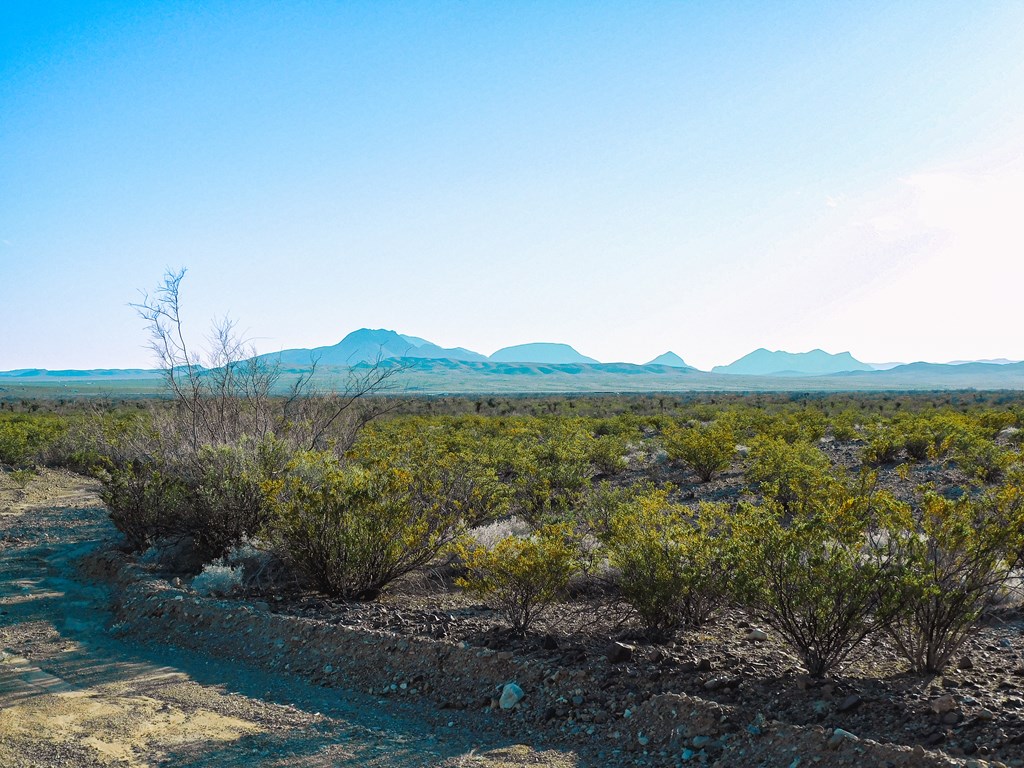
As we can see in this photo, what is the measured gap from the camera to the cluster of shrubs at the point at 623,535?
5.24 metres

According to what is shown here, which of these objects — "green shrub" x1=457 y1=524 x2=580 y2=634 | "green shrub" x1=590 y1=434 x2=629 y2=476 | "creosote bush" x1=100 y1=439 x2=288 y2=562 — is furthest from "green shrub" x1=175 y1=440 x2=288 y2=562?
"green shrub" x1=590 y1=434 x2=629 y2=476

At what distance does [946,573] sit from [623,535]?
260 cm

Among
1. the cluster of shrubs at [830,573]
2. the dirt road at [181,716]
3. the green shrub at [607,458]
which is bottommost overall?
the dirt road at [181,716]

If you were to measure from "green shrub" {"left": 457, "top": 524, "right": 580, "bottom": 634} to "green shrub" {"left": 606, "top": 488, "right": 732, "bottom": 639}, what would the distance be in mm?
523

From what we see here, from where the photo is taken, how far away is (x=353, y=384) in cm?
1481

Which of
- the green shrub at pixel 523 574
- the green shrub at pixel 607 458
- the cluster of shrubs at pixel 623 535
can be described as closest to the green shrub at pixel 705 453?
the green shrub at pixel 607 458

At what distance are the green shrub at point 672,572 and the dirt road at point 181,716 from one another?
74.0 inches

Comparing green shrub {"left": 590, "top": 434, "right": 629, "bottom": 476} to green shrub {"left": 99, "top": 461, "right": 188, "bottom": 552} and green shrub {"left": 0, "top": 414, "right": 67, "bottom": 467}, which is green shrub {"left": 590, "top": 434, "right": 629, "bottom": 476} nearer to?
green shrub {"left": 99, "top": 461, "right": 188, "bottom": 552}

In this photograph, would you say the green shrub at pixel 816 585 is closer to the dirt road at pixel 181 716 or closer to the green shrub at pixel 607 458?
the dirt road at pixel 181 716

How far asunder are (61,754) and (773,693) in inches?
186

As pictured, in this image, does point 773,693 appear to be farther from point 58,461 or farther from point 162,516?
point 58,461

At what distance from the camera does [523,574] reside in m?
6.53

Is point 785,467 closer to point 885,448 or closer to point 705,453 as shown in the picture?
point 705,453

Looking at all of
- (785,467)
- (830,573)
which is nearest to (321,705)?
(830,573)
